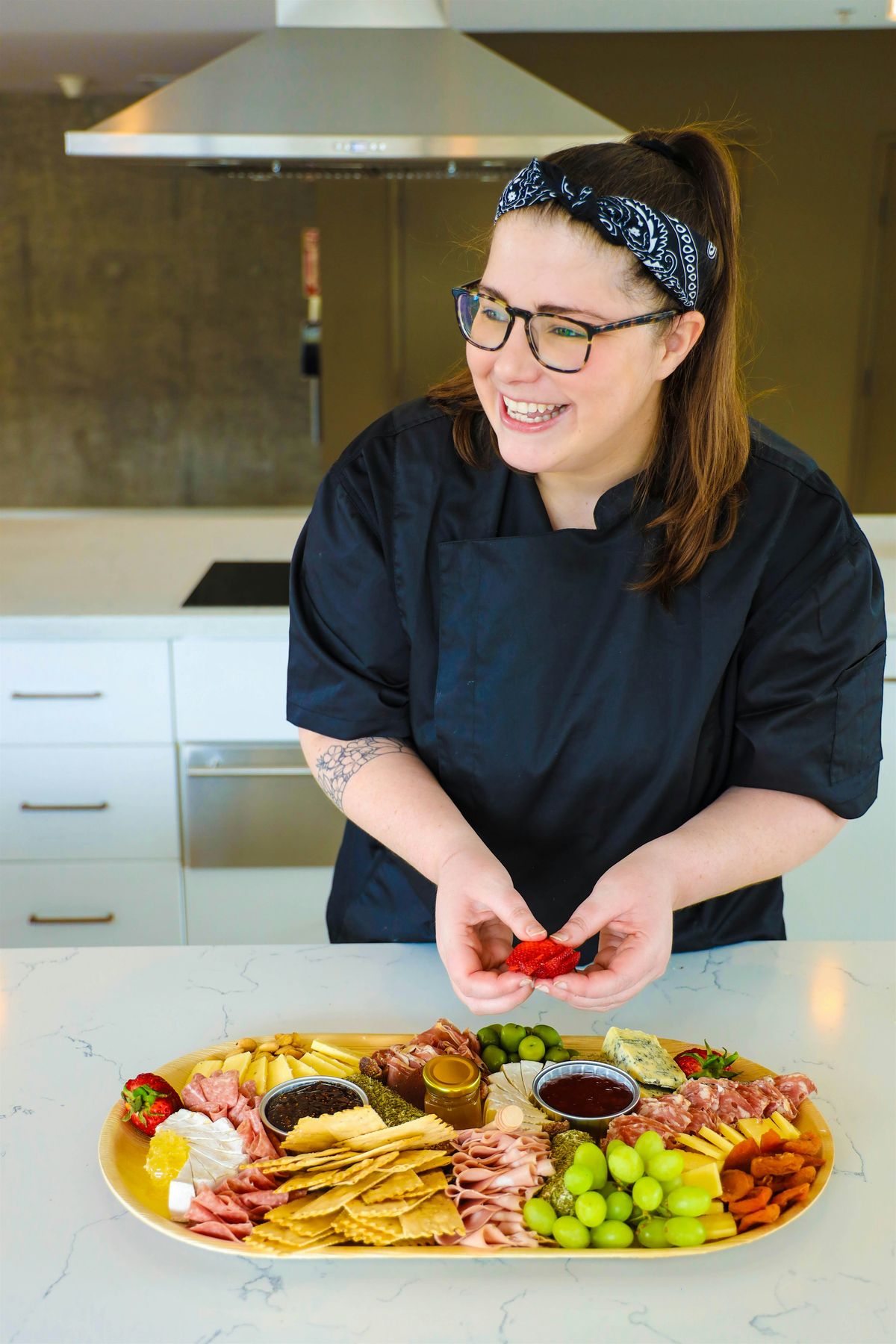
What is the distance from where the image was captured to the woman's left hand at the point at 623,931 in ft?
3.26

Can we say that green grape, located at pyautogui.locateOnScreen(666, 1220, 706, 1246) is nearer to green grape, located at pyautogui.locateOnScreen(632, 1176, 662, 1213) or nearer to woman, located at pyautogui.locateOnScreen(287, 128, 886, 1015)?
green grape, located at pyautogui.locateOnScreen(632, 1176, 662, 1213)

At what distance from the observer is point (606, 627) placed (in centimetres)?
123

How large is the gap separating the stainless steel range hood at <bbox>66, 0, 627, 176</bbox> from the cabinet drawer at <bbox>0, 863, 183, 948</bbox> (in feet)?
4.60

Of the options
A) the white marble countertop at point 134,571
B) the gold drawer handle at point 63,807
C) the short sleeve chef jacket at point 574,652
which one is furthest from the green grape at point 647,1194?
the gold drawer handle at point 63,807

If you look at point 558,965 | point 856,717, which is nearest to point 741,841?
point 856,717

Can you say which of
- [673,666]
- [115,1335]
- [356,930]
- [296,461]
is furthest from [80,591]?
[296,461]

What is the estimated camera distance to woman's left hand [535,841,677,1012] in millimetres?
992

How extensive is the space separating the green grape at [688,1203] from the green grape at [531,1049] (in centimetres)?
20

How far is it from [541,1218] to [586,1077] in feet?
0.55

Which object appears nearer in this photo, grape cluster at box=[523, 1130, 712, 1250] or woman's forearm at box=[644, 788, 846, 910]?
grape cluster at box=[523, 1130, 712, 1250]

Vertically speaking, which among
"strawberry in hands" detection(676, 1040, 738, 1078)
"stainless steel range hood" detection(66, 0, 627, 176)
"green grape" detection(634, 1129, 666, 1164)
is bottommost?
"strawberry in hands" detection(676, 1040, 738, 1078)

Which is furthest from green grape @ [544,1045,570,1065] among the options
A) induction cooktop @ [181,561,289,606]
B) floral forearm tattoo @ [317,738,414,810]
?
induction cooktop @ [181,561,289,606]

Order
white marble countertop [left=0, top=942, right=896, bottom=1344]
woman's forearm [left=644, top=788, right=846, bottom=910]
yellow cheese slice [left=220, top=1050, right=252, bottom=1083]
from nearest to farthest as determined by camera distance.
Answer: white marble countertop [left=0, top=942, right=896, bottom=1344]
yellow cheese slice [left=220, top=1050, right=252, bottom=1083]
woman's forearm [left=644, top=788, right=846, bottom=910]

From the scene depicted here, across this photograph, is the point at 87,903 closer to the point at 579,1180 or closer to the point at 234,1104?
the point at 234,1104
